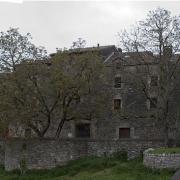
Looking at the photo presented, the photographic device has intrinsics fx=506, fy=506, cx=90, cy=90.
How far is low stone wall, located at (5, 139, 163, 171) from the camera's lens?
36.4 metres

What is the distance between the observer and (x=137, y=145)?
35.9m

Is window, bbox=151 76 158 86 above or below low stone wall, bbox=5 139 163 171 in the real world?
above

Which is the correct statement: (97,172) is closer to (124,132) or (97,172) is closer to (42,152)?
(42,152)

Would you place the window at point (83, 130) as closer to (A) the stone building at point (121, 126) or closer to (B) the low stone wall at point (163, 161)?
(A) the stone building at point (121, 126)

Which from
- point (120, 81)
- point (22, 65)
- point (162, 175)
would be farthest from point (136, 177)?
point (120, 81)

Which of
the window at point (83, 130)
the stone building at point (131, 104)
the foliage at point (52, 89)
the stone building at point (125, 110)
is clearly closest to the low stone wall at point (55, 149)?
the foliage at point (52, 89)

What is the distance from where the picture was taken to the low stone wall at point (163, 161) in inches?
1179

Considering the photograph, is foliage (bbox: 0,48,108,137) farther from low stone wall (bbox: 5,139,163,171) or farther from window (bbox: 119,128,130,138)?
window (bbox: 119,128,130,138)

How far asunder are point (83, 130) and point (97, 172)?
55.5 feet

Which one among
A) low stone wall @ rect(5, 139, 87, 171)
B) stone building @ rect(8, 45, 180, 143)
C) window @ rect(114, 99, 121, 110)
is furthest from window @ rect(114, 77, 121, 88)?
low stone wall @ rect(5, 139, 87, 171)

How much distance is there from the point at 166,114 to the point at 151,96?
280 centimetres

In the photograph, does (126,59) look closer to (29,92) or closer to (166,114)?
(166,114)

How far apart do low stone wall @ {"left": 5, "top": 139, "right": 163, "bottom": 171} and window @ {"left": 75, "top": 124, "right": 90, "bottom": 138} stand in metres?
10.4

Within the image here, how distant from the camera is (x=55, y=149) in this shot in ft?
122
